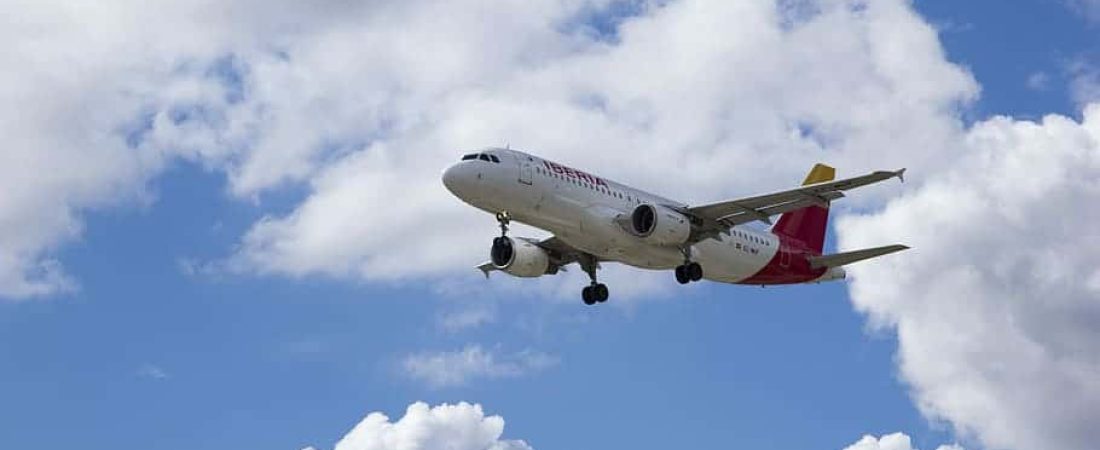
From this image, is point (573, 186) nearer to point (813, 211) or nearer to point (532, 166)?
point (532, 166)

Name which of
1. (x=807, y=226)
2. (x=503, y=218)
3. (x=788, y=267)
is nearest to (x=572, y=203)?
(x=503, y=218)

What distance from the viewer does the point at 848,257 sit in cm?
7275

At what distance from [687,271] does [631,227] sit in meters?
4.25

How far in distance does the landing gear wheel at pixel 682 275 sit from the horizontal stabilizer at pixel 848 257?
28.3 feet

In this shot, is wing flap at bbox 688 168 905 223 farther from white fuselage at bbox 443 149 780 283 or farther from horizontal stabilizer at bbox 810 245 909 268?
horizontal stabilizer at bbox 810 245 909 268

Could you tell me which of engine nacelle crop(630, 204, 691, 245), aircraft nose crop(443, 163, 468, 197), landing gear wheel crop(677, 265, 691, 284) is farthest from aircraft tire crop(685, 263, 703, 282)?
aircraft nose crop(443, 163, 468, 197)

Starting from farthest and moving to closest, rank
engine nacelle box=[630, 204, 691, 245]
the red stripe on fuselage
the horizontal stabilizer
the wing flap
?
the red stripe on fuselage → the horizontal stabilizer → engine nacelle box=[630, 204, 691, 245] → the wing flap

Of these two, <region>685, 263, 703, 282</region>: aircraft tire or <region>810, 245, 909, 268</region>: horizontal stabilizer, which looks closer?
<region>685, 263, 703, 282</region>: aircraft tire

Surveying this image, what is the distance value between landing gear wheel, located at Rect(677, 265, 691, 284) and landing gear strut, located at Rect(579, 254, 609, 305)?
5.72 metres

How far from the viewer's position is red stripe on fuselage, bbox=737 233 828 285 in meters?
72.9

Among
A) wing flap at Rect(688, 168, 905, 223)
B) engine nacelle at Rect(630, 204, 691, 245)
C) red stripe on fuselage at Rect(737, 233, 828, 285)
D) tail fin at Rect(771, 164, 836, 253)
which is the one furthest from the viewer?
tail fin at Rect(771, 164, 836, 253)

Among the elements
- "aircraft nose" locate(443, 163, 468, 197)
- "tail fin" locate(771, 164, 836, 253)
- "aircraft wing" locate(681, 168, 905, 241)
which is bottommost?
"aircraft nose" locate(443, 163, 468, 197)

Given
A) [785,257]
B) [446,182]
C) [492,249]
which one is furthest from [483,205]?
[785,257]

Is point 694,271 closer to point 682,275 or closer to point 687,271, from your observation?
point 687,271
